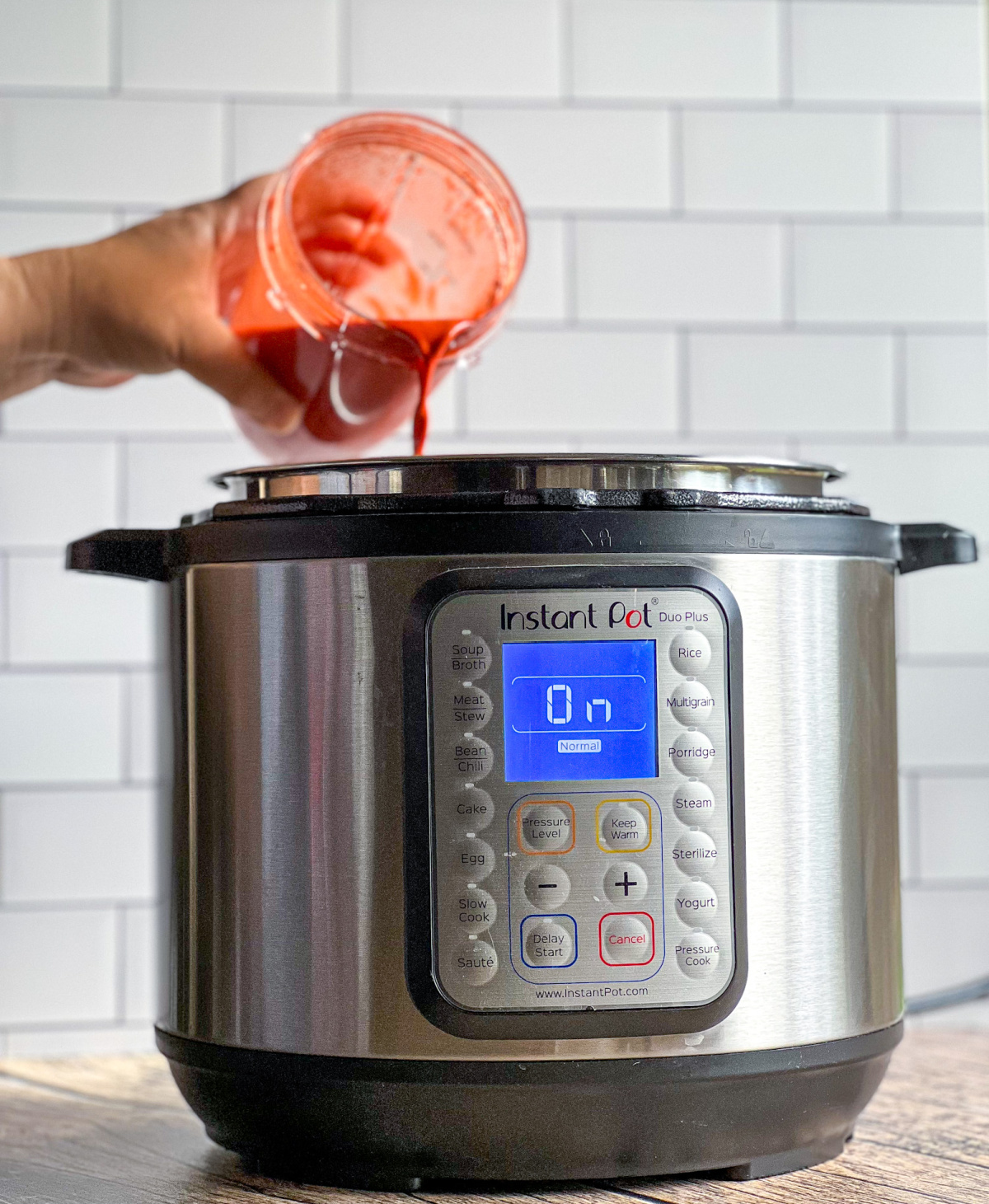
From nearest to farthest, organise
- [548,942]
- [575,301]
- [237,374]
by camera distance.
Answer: [548,942], [237,374], [575,301]

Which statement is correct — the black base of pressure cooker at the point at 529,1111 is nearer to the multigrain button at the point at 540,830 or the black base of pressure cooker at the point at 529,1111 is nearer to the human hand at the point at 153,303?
the multigrain button at the point at 540,830

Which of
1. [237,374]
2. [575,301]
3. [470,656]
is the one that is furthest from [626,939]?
[575,301]

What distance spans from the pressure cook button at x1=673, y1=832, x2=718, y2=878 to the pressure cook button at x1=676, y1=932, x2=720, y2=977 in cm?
2

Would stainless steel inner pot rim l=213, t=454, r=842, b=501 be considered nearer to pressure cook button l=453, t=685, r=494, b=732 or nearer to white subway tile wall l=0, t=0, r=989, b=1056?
pressure cook button l=453, t=685, r=494, b=732

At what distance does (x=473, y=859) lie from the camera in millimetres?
548

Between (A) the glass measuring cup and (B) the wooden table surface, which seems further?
(A) the glass measuring cup

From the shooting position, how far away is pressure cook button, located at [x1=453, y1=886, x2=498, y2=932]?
1.79 feet

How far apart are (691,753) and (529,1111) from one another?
6.0 inches

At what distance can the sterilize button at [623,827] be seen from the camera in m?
0.55

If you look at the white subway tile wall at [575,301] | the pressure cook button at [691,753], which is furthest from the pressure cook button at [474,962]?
the white subway tile wall at [575,301]

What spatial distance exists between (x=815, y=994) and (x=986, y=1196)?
11 cm

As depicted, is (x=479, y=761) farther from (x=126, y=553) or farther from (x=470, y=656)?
(x=126, y=553)

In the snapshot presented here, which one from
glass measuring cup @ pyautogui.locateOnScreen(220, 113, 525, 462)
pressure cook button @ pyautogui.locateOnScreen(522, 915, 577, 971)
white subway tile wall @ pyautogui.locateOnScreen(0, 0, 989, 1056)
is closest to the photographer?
pressure cook button @ pyautogui.locateOnScreen(522, 915, 577, 971)

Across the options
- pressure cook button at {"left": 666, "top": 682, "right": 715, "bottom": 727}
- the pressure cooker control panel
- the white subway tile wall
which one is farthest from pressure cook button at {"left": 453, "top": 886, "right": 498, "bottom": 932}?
the white subway tile wall
